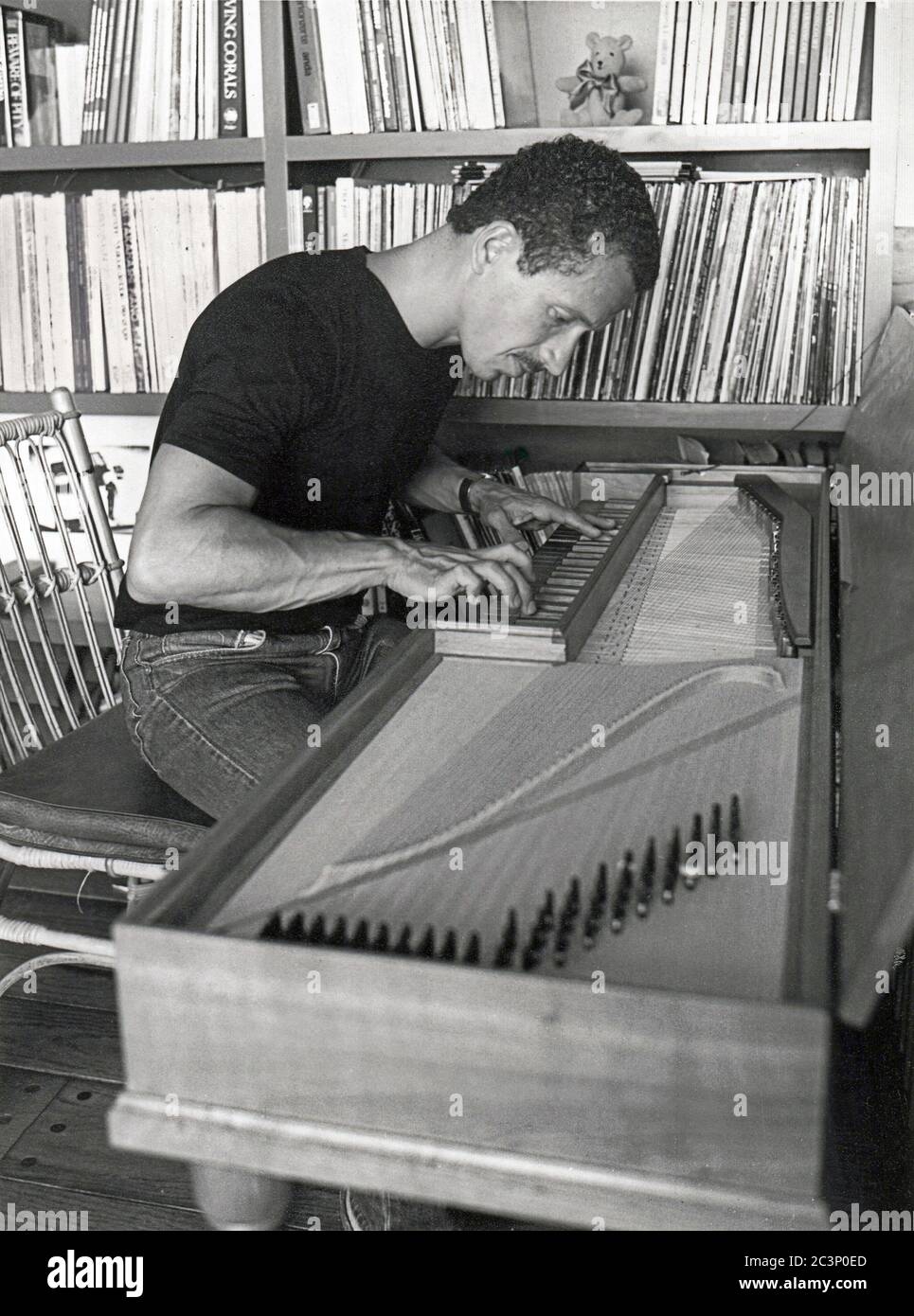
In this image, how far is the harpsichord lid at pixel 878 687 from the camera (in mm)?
806

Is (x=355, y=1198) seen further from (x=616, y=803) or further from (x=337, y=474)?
(x=337, y=474)

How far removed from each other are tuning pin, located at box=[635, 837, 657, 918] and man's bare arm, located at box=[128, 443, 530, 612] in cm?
61

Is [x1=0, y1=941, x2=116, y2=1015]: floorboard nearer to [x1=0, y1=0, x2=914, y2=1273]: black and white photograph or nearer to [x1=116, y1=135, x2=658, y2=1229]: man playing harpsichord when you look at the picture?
[x1=0, y1=0, x2=914, y2=1273]: black and white photograph

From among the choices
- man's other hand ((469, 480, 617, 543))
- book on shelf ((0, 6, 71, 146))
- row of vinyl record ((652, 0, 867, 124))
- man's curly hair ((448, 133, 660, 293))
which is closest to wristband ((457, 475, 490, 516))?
man's other hand ((469, 480, 617, 543))

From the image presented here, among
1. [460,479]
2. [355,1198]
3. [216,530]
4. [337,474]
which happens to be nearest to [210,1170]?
[355,1198]

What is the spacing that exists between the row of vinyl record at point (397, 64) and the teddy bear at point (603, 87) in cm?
16

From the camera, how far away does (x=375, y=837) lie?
39.9 inches

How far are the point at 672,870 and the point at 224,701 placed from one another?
35.9 inches

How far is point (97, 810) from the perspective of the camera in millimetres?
1653

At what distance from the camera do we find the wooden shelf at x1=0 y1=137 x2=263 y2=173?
259cm

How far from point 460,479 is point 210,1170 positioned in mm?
1323

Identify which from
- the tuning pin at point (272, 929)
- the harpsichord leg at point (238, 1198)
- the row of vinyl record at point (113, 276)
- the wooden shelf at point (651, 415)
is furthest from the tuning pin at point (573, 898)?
the row of vinyl record at point (113, 276)

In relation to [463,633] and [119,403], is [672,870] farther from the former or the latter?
[119,403]

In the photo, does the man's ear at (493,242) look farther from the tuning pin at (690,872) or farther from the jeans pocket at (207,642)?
the tuning pin at (690,872)
